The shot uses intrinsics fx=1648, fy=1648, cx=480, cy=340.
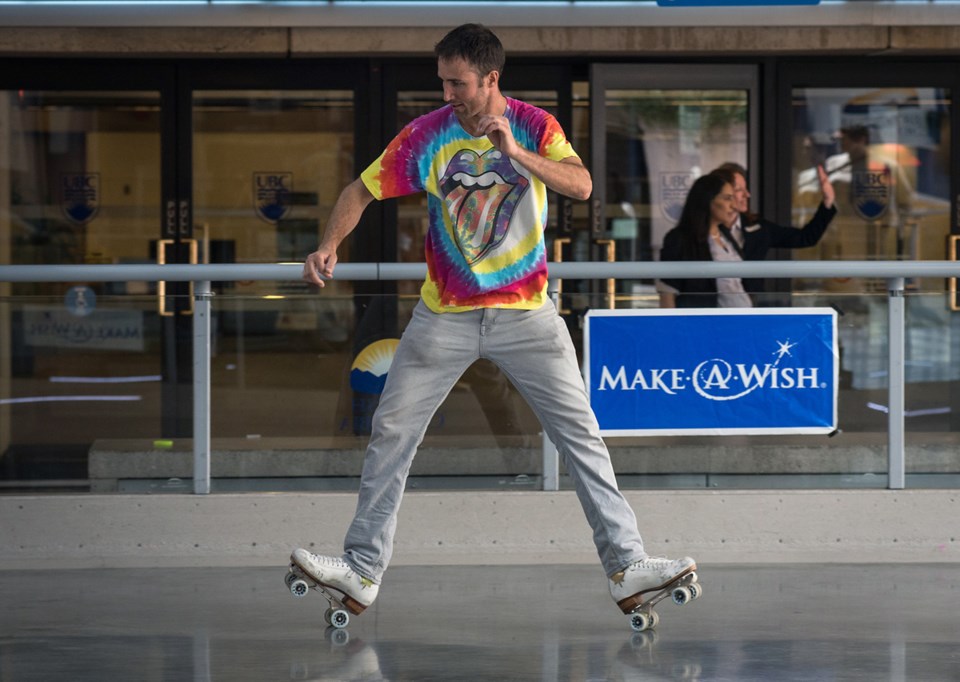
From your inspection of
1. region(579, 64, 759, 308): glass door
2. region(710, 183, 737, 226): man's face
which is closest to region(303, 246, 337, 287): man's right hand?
region(710, 183, 737, 226): man's face

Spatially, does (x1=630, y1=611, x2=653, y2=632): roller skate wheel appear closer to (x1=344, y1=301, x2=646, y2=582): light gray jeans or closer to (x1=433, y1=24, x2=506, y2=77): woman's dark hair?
(x1=344, y1=301, x2=646, y2=582): light gray jeans

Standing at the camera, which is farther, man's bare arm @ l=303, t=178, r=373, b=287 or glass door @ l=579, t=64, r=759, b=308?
glass door @ l=579, t=64, r=759, b=308

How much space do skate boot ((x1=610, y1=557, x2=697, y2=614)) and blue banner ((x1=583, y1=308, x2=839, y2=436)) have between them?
5.14ft

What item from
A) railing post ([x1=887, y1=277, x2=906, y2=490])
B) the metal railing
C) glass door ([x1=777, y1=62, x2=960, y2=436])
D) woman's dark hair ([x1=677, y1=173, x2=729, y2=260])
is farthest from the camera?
glass door ([x1=777, y1=62, x2=960, y2=436])

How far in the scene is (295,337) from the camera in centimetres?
711

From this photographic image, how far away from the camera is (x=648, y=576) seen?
17.0 ft

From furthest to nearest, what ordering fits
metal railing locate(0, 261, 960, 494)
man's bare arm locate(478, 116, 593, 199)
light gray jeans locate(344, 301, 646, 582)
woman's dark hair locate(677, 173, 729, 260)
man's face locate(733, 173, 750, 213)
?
1. man's face locate(733, 173, 750, 213)
2. woman's dark hair locate(677, 173, 729, 260)
3. metal railing locate(0, 261, 960, 494)
4. light gray jeans locate(344, 301, 646, 582)
5. man's bare arm locate(478, 116, 593, 199)

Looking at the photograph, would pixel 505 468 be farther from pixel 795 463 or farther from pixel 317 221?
pixel 317 221

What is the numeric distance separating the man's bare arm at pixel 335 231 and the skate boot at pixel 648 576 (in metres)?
1.34

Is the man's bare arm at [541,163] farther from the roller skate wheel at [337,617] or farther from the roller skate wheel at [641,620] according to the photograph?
the roller skate wheel at [337,617]

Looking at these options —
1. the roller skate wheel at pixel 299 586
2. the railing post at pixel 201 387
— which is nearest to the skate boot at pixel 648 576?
the roller skate wheel at pixel 299 586

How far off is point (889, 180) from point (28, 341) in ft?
20.5

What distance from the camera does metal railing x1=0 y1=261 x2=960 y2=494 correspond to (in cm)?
654

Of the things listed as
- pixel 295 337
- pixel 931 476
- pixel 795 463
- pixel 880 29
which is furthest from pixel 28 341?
pixel 880 29
